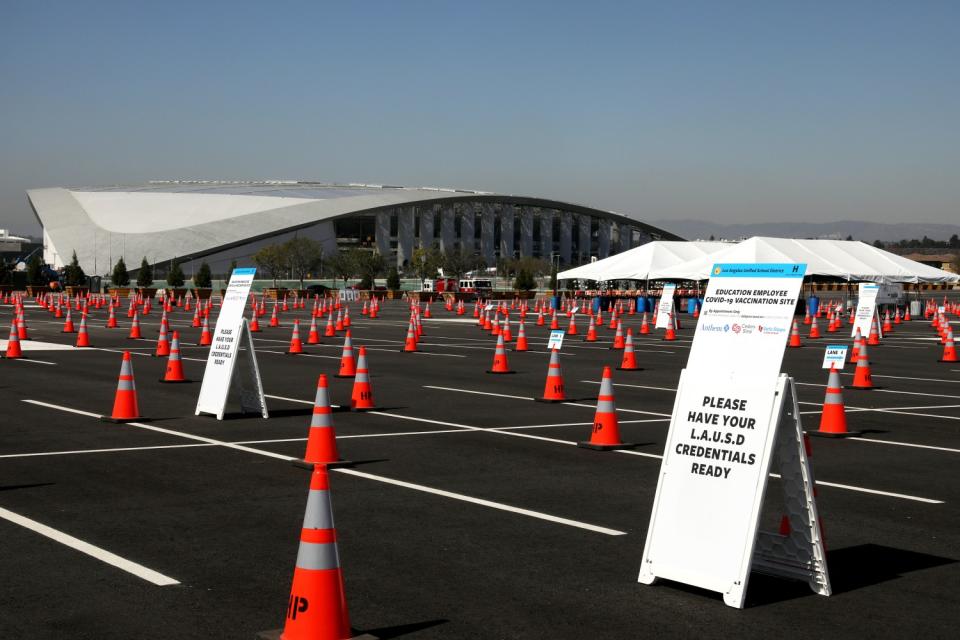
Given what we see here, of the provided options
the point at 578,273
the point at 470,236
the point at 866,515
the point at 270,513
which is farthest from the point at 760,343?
the point at 470,236

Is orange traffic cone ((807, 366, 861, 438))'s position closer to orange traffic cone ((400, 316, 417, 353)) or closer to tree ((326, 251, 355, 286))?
orange traffic cone ((400, 316, 417, 353))

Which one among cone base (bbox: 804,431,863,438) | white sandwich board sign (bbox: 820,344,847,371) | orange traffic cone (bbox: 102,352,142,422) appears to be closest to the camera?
cone base (bbox: 804,431,863,438)

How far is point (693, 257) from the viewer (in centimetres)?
5841

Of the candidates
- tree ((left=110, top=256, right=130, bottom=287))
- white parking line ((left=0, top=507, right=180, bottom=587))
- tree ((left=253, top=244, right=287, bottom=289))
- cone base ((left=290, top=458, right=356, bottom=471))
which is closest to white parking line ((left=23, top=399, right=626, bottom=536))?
cone base ((left=290, top=458, right=356, bottom=471))

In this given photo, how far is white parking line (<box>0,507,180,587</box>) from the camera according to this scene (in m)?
7.00

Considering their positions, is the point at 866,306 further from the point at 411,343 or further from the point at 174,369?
the point at 174,369

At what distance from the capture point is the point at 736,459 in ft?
22.1

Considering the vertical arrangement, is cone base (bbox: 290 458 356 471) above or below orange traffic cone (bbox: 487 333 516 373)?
below

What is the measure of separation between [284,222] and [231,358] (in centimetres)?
13447

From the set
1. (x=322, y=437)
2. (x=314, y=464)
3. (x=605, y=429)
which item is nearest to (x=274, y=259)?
(x=605, y=429)

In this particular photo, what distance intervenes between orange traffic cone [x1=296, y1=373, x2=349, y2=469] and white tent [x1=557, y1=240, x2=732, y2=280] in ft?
147

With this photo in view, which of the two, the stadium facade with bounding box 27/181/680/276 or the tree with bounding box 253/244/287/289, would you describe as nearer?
the tree with bounding box 253/244/287/289

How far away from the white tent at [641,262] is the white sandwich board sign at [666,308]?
560 inches

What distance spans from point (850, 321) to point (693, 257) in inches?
399
